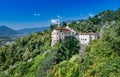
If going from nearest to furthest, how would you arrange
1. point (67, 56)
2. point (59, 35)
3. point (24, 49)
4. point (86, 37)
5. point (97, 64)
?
point (97, 64) → point (67, 56) → point (59, 35) → point (86, 37) → point (24, 49)

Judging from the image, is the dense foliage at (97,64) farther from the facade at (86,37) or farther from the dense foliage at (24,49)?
the dense foliage at (24,49)

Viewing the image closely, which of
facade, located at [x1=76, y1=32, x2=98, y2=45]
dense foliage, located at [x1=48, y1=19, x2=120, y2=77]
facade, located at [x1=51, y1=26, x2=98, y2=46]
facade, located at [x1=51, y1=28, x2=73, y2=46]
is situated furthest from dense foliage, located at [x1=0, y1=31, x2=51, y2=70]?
dense foliage, located at [x1=48, y1=19, x2=120, y2=77]

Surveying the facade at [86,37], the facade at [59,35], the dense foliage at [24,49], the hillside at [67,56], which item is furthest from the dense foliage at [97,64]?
the dense foliage at [24,49]

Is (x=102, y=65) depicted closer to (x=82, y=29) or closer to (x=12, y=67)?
(x=12, y=67)

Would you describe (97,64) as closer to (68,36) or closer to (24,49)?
(68,36)

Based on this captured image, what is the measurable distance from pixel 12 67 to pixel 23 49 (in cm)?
1217

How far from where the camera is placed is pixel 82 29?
101812 mm

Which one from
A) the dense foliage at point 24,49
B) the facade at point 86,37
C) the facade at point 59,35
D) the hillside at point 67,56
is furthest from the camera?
the dense foliage at point 24,49

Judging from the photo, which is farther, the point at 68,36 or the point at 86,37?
the point at 68,36

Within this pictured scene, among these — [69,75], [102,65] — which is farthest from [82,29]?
[102,65]

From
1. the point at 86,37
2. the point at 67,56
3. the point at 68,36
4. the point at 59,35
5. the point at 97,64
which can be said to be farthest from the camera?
the point at 68,36

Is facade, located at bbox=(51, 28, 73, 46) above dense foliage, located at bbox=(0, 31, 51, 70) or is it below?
above

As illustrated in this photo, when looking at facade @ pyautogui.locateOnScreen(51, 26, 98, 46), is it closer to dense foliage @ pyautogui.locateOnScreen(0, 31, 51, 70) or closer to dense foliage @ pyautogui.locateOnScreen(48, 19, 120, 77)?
dense foliage @ pyautogui.locateOnScreen(0, 31, 51, 70)

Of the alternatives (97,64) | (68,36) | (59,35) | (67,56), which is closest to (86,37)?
(68,36)
